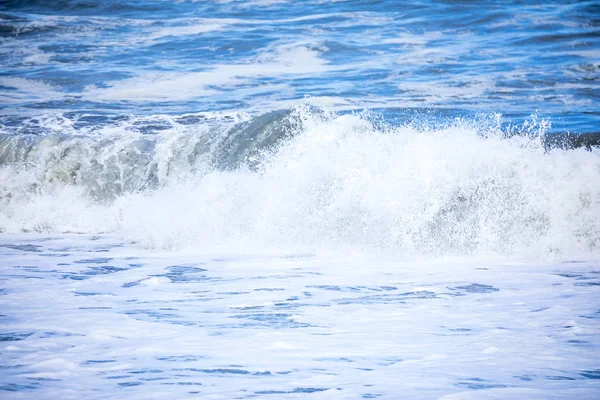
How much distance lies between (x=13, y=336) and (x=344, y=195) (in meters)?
4.01

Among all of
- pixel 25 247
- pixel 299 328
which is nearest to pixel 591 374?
pixel 299 328

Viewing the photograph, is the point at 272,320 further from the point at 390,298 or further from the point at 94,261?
the point at 94,261

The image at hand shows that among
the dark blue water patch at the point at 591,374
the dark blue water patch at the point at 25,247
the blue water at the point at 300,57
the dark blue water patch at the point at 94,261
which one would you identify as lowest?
the dark blue water patch at the point at 25,247

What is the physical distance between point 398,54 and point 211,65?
421cm

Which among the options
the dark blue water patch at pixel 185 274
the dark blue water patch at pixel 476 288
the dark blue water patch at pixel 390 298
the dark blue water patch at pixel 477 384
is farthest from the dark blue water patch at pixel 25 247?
the dark blue water patch at pixel 477 384

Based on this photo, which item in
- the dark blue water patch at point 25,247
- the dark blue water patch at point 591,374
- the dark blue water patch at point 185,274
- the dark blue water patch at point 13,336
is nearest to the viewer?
the dark blue water patch at point 591,374

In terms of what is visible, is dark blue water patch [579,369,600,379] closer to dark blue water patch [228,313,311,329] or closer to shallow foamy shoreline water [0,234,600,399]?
shallow foamy shoreline water [0,234,600,399]

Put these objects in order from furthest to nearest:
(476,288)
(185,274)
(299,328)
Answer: (185,274), (476,288), (299,328)

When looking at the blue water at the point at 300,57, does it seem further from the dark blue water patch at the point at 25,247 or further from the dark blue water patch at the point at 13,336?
the dark blue water patch at the point at 13,336

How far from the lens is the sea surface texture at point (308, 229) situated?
3664mm

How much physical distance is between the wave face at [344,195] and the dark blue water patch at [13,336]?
315 cm

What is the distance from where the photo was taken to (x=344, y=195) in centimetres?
752

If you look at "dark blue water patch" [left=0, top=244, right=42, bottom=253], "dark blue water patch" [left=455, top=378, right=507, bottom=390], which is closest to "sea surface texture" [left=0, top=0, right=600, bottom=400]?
"dark blue water patch" [left=455, top=378, right=507, bottom=390]

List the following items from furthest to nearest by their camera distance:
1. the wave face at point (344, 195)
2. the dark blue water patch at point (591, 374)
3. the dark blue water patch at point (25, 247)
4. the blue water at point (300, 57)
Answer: the blue water at point (300, 57) → the dark blue water patch at point (25, 247) → the wave face at point (344, 195) → the dark blue water patch at point (591, 374)
